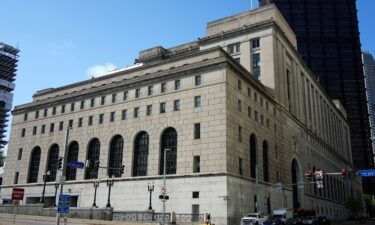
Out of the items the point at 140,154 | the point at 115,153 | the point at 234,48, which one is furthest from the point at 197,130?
the point at 234,48

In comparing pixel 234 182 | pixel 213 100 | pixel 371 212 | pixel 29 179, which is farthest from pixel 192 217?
pixel 371 212

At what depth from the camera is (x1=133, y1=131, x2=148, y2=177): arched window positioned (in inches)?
2635

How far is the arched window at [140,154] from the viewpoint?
66938mm

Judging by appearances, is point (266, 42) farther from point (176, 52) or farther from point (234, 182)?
point (234, 182)

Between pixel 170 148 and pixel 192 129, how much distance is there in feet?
17.6

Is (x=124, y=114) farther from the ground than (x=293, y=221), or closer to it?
farther from the ground

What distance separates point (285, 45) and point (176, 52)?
1078 inches

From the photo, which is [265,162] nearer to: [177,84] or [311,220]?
[311,220]

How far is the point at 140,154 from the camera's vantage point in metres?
68.2

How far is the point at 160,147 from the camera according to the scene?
215 ft

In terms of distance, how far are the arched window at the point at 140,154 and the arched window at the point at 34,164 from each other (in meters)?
25.8

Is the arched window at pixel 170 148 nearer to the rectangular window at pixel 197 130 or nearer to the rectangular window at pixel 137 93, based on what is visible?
the rectangular window at pixel 197 130

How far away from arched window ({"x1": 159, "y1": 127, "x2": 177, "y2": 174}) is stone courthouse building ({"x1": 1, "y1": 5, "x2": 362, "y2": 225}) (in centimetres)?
18

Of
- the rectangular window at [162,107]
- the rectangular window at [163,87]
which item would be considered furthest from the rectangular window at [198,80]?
the rectangular window at [162,107]
